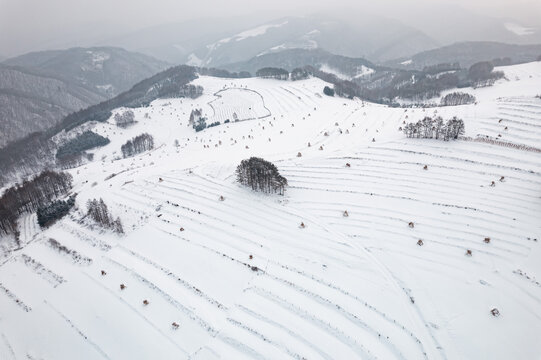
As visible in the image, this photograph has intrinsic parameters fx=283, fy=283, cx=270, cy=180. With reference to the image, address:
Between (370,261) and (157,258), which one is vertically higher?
(370,261)

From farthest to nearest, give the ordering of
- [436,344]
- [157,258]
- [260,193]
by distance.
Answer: [260,193] → [157,258] → [436,344]

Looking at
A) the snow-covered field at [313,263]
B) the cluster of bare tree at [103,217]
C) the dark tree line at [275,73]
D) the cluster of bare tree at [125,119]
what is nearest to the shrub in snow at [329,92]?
the dark tree line at [275,73]

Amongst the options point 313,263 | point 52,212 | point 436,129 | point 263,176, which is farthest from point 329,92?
point 52,212

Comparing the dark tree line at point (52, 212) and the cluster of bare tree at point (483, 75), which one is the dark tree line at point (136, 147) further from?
the cluster of bare tree at point (483, 75)

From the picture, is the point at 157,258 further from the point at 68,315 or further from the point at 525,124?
the point at 525,124

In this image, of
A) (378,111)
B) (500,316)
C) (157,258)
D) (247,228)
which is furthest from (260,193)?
(378,111)

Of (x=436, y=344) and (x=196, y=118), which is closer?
(x=436, y=344)
